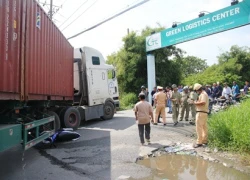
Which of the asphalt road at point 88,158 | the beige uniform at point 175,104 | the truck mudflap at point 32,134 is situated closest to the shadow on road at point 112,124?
the asphalt road at point 88,158

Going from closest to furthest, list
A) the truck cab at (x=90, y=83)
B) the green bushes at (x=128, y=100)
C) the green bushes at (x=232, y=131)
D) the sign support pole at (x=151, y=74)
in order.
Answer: the green bushes at (x=232, y=131), the truck cab at (x=90, y=83), the sign support pole at (x=151, y=74), the green bushes at (x=128, y=100)

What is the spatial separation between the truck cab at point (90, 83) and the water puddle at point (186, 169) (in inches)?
222

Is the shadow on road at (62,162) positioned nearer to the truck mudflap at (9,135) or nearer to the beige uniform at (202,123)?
the truck mudflap at (9,135)

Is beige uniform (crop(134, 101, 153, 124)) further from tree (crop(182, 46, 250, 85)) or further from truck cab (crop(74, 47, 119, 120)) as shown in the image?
tree (crop(182, 46, 250, 85))

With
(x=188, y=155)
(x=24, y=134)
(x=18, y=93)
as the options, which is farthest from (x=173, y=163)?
(x=18, y=93)

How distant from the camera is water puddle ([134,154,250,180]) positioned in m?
4.43

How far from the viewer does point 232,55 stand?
112 ft

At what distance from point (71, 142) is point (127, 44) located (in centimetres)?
1649

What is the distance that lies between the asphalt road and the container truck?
0.51 m

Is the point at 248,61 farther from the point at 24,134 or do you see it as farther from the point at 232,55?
the point at 24,134

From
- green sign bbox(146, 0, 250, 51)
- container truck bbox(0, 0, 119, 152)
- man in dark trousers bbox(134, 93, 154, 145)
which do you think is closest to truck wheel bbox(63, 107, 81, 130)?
container truck bbox(0, 0, 119, 152)

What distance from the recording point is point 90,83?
10812 mm

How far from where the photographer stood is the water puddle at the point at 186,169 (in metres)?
4.43

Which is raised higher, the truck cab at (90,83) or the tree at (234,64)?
the tree at (234,64)
